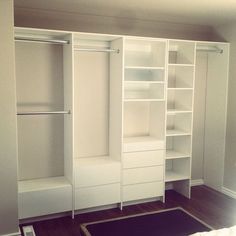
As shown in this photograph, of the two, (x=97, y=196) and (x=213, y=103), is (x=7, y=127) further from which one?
(x=213, y=103)

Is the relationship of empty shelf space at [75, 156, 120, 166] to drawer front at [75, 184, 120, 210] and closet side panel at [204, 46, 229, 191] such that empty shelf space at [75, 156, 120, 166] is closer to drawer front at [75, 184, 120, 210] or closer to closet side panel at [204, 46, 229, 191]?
drawer front at [75, 184, 120, 210]

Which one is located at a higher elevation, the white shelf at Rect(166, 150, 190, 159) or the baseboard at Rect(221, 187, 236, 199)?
the white shelf at Rect(166, 150, 190, 159)

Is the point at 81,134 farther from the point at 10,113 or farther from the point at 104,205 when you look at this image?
the point at 10,113

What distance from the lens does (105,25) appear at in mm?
3836

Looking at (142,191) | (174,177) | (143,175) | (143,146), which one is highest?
(143,146)

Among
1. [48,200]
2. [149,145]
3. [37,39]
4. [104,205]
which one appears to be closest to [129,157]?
[149,145]

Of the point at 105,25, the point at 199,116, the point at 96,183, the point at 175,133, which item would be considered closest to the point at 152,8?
the point at 105,25

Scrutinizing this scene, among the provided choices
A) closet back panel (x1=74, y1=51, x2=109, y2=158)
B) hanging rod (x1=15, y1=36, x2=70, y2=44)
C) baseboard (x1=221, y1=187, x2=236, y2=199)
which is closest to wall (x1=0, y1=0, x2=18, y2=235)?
hanging rod (x1=15, y1=36, x2=70, y2=44)

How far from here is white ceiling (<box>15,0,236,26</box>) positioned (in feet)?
10.4

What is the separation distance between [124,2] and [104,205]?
2359 mm

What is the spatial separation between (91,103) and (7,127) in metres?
1.27

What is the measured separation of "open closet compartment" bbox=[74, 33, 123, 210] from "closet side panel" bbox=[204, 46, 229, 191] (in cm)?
158

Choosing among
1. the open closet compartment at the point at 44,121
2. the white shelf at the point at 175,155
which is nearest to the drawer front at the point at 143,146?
the white shelf at the point at 175,155

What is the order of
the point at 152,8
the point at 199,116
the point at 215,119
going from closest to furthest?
the point at 152,8 < the point at 215,119 < the point at 199,116
